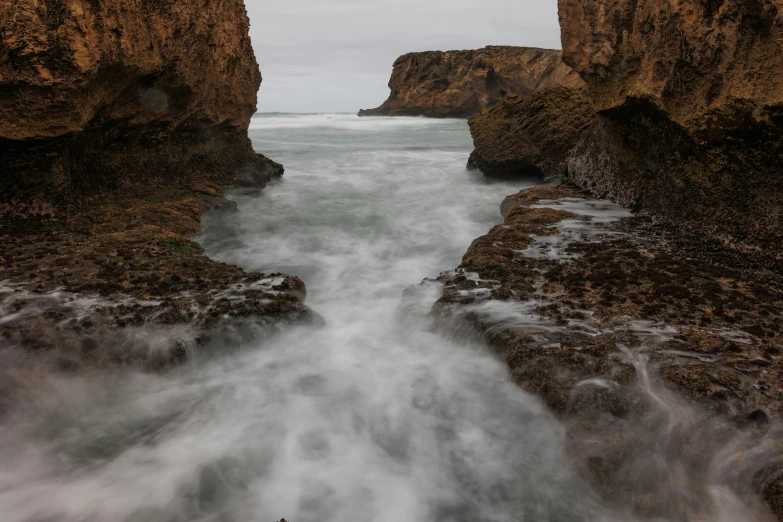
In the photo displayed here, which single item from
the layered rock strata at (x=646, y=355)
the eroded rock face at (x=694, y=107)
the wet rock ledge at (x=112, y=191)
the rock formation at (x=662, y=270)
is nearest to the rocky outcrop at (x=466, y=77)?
the eroded rock face at (x=694, y=107)

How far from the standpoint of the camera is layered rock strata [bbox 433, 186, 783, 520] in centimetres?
252

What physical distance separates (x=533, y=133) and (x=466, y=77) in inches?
1530

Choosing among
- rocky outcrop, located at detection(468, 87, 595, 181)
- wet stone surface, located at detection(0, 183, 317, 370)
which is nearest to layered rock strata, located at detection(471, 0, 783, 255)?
rocky outcrop, located at detection(468, 87, 595, 181)

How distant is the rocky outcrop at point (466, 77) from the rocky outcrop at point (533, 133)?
32.9 meters

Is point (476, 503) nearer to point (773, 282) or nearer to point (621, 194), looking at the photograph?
point (773, 282)

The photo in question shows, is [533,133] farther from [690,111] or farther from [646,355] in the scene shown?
[646,355]

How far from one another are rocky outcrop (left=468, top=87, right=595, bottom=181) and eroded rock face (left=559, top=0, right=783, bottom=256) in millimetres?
2377

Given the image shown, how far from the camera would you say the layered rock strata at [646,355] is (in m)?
2.52

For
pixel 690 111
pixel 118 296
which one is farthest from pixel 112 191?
pixel 690 111

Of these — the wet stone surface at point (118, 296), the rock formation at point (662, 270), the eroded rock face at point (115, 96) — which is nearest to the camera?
the rock formation at point (662, 270)

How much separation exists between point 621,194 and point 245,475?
593 centimetres

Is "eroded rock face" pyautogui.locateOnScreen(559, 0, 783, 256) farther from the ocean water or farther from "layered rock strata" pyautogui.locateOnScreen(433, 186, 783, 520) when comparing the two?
the ocean water

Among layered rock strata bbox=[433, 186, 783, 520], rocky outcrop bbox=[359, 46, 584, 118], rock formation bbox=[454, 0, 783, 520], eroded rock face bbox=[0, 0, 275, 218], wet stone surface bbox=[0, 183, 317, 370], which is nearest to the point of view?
layered rock strata bbox=[433, 186, 783, 520]

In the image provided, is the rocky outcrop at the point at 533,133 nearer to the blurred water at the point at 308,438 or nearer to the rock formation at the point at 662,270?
the rock formation at the point at 662,270
